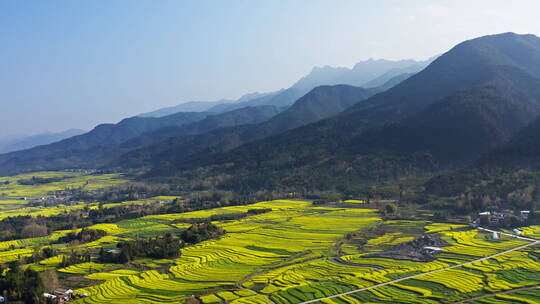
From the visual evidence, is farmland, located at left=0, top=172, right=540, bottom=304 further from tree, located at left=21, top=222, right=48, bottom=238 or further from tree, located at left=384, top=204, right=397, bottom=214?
tree, located at left=384, top=204, right=397, bottom=214

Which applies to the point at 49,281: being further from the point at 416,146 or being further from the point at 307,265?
the point at 416,146

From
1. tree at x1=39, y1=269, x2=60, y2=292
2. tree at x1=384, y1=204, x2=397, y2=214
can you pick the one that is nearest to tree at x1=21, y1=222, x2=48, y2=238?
tree at x1=39, y1=269, x2=60, y2=292

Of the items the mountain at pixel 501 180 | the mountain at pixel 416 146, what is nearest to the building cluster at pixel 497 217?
the mountain at pixel 501 180

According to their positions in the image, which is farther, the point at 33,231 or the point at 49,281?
the point at 33,231

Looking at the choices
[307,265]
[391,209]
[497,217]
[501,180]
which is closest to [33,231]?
[307,265]

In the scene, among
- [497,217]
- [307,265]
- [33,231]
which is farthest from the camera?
[33,231]

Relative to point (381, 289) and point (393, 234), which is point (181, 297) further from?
point (393, 234)

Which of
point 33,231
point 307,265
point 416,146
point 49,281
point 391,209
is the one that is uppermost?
point 416,146

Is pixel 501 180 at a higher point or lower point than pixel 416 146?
lower

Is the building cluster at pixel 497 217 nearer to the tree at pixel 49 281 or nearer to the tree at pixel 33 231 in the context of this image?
the tree at pixel 49 281

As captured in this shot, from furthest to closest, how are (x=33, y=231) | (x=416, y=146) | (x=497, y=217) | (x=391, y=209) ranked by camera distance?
(x=416, y=146) → (x=391, y=209) → (x=33, y=231) → (x=497, y=217)
